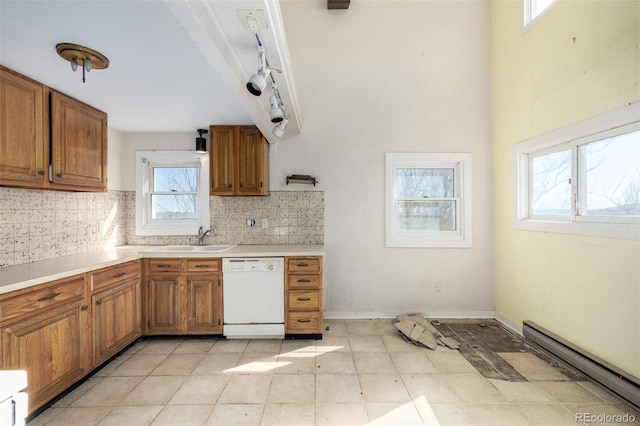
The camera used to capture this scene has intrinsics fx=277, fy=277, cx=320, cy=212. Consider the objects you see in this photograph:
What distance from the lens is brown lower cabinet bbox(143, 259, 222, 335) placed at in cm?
285

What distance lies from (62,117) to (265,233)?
215 centimetres

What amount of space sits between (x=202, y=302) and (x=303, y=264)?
43.7 inches

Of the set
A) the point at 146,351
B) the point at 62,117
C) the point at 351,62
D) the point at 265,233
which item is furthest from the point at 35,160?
the point at 351,62

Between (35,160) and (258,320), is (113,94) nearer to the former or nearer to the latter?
(35,160)

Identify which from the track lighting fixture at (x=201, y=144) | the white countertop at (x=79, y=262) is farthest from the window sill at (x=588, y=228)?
the track lighting fixture at (x=201, y=144)

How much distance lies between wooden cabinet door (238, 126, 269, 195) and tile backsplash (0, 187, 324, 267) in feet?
1.11

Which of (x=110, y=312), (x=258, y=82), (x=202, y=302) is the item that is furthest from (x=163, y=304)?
(x=258, y=82)

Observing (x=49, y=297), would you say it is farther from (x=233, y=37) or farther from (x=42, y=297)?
(x=233, y=37)

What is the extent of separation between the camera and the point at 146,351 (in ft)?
8.74

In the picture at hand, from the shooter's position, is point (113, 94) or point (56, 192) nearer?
point (113, 94)

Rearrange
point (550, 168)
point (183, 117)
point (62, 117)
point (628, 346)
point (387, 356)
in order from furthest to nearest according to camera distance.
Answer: point (183, 117)
point (550, 168)
point (387, 356)
point (62, 117)
point (628, 346)

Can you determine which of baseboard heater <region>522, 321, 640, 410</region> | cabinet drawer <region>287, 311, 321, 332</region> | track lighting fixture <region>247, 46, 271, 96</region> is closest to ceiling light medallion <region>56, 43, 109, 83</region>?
track lighting fixture <region>247, 46, 271, 96</region>

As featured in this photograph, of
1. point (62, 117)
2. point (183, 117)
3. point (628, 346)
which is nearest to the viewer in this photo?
point (628, 346)

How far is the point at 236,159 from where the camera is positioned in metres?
3.17
